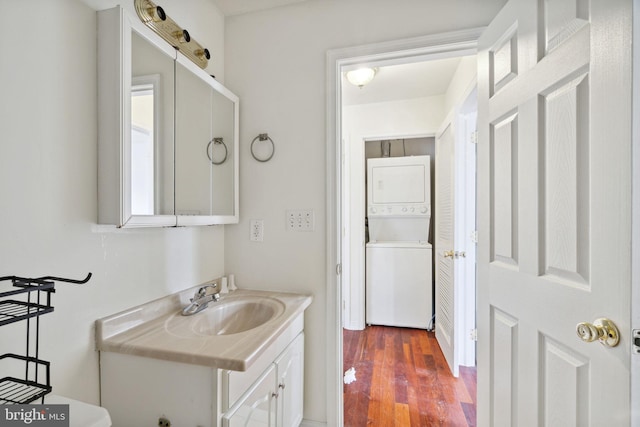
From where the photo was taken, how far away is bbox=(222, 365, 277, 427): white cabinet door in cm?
96

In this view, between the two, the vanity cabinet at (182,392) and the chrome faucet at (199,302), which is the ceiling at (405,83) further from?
the vanity cabinet at (182,392)

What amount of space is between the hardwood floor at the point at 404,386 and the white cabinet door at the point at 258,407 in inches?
31.8

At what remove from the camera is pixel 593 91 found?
2.59ft

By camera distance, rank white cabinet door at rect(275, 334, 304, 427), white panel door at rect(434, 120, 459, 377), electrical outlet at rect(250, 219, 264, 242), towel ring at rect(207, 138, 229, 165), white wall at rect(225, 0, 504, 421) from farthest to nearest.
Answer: white panel door at rect(434, 120, 459, 377), electrical outlet at rect(250, 219, 264, 242), white wall at rect(225, 0, 504, 421), towel ring at rect(207, 138, 229, 165), white cabinet door at rect(275, 334, 304, 427)

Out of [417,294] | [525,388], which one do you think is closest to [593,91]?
[525,388]

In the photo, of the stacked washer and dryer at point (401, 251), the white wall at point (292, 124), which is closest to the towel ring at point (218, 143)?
the white wall at point (292, 124)

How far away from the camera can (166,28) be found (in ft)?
4.01

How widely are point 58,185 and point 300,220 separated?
1040 millimetres

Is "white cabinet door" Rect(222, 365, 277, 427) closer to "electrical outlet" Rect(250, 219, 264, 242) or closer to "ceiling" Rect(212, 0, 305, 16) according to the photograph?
"electrical outlet" Rect(250, 219, 264, 242)

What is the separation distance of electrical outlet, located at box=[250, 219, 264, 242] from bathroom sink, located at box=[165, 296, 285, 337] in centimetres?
34

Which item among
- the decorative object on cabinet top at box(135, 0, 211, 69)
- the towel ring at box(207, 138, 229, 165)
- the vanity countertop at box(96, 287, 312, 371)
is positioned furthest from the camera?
the towel ring at box(207, 138, 229, 165)

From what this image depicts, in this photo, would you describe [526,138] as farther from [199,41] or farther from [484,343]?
[199,41]

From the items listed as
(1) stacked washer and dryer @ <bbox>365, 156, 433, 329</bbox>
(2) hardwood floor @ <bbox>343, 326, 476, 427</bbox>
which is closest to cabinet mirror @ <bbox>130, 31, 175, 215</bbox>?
(2) hardwood floor @ <bbox>343, 326, 476, 427</bbox>

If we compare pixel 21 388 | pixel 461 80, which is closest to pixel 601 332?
pixel 21 388
